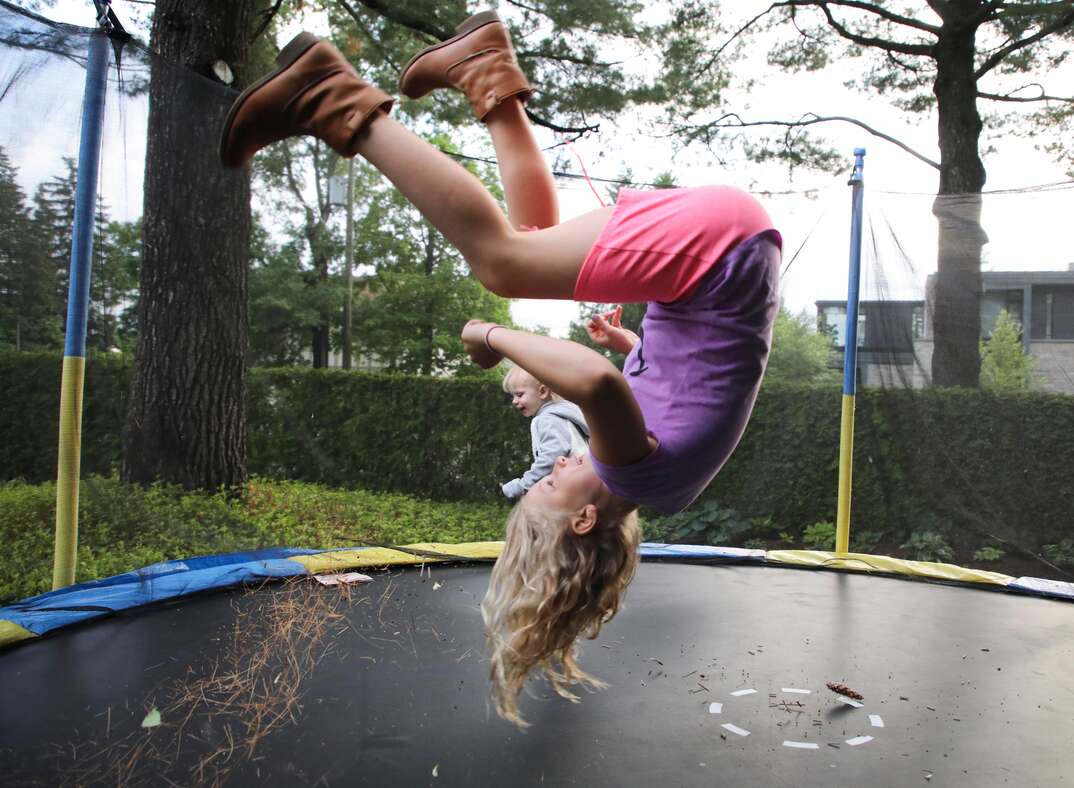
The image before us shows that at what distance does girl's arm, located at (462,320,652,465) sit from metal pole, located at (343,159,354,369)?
2.23m

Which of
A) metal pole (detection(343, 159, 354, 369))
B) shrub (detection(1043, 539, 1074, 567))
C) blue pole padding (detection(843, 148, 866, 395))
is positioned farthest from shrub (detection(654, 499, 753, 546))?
metal pole (detection(343, 159, 354, 369))

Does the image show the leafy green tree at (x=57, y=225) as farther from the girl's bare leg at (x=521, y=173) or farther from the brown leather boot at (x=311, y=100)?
the girl's bare leg at (x=521, y=173)

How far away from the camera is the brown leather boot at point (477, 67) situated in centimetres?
133

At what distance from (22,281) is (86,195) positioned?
278 mm

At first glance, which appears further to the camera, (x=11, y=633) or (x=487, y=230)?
(x=11, y=633)

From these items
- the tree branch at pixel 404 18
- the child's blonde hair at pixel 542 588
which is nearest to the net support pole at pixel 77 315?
the child's blonde hair at pixel 542 588

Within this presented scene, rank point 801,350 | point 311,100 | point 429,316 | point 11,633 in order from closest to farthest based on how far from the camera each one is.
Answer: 1. point 311,100
2. point 11,633
3. point 801,350
4. point 429,316

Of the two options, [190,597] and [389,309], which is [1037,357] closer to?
[190,597]

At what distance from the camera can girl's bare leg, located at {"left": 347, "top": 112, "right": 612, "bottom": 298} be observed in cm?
110

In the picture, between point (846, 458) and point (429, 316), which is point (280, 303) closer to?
point (429, 316)

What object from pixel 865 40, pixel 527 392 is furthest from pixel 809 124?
pixel 527 392

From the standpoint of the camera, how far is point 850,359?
3133 millimetres

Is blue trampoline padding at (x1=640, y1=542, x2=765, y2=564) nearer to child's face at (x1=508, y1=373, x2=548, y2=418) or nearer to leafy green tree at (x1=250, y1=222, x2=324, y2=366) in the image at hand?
child's face at (x1=508, y1=373, x2=548, y2=418)

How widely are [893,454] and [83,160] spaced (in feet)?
9.77
